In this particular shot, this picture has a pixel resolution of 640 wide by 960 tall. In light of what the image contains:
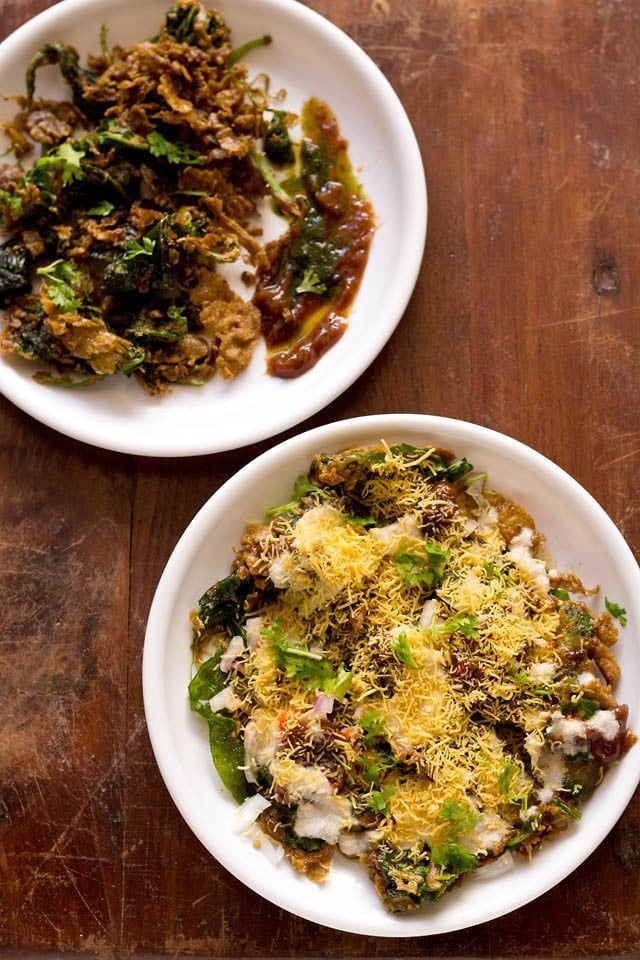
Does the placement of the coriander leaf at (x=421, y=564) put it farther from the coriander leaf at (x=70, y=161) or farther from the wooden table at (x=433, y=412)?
the coriander leaf at (x=70, y=161)

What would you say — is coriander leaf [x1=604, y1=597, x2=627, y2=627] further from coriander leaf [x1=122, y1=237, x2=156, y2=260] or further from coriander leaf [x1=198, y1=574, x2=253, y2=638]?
coriander leaf [x1=122, y1=237, x2=156, y2=260]

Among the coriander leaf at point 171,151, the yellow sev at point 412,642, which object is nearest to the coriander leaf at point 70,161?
the coriander leaf at point 171,151

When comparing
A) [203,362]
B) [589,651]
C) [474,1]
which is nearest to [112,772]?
[203,362]

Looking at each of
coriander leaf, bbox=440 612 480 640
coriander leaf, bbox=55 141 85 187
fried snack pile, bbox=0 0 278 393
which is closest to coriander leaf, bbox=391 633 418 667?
coriander leaf, bbox=440 612 480 640

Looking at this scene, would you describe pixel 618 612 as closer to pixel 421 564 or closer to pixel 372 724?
pixel 421 564

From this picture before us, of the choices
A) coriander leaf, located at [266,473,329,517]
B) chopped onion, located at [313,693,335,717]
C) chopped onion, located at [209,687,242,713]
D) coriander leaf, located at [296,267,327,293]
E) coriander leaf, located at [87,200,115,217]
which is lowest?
chopped onion, located at [209,687,242,713]

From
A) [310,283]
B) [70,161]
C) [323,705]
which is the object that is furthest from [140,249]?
[323,705]
